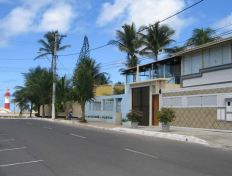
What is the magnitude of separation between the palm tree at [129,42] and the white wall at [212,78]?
25.5 meters

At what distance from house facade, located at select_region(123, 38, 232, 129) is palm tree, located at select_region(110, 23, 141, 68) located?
1921cm

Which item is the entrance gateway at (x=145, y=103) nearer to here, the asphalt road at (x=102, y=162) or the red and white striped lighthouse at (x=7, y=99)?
the asphalt road at (x=102, y=162)

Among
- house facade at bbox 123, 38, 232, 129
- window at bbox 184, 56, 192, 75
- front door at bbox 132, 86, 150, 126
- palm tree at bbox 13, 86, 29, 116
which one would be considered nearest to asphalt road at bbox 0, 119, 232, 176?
house facade at bbox 123, 38, 232, 129

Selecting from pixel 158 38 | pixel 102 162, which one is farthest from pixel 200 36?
pixel 102 162

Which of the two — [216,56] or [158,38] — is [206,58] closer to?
[216,56]

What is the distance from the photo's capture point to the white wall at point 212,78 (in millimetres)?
28531

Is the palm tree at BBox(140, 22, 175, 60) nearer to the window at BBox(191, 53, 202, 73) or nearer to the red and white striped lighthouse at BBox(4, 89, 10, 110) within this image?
the window at BBox(191, 53, 202, 73)

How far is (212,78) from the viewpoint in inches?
1184

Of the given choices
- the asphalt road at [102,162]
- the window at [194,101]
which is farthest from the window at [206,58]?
the asphalt road at [102,162]

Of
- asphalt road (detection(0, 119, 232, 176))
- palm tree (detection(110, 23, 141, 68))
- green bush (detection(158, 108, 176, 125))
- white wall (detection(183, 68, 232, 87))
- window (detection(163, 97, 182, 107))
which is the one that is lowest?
asphalt road (detection(0, 119, 232, 176))

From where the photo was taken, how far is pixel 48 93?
65.2m

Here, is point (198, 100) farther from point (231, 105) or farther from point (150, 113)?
point (150, 113)

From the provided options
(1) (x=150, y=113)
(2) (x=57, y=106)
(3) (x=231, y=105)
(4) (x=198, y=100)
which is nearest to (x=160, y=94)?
(1) (x=150, y=113)

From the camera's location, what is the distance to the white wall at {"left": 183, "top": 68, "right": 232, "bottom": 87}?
93.6 ft
